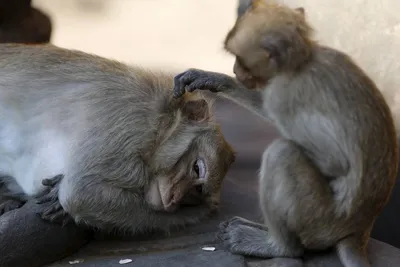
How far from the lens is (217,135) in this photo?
2551 mm

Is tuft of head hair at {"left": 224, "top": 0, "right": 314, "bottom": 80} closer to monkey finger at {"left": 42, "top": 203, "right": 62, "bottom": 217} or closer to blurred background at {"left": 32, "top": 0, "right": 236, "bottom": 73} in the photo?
monkey finger at {"left": 42, "top": 203, "right": 62, "bottom": 217}

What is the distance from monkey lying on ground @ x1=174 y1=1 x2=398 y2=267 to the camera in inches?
77.5

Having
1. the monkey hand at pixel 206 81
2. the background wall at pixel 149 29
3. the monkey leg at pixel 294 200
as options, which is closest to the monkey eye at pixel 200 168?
the monkey hand at pixel 206 81

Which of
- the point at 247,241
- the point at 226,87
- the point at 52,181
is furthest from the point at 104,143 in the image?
the point at 247,241

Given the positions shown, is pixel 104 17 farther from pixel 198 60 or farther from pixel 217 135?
pixel 217 135

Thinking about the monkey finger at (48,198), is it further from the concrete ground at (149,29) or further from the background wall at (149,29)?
the background wall at (149,29)

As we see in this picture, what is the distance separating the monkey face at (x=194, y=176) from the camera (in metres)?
2.44

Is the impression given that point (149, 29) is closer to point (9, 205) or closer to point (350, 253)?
point (9, 205)

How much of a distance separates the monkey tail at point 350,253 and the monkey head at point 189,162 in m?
0.58

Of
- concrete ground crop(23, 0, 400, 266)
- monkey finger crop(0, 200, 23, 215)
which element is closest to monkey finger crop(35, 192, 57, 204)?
monkey finger crop(0, 200, 23, 215)

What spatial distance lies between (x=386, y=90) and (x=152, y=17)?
169cm

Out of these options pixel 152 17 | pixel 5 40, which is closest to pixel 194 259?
pixel 5 40

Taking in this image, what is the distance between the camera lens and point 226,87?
7.49ft

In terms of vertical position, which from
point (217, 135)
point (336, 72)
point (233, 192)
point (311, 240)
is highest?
point (336, 72)
